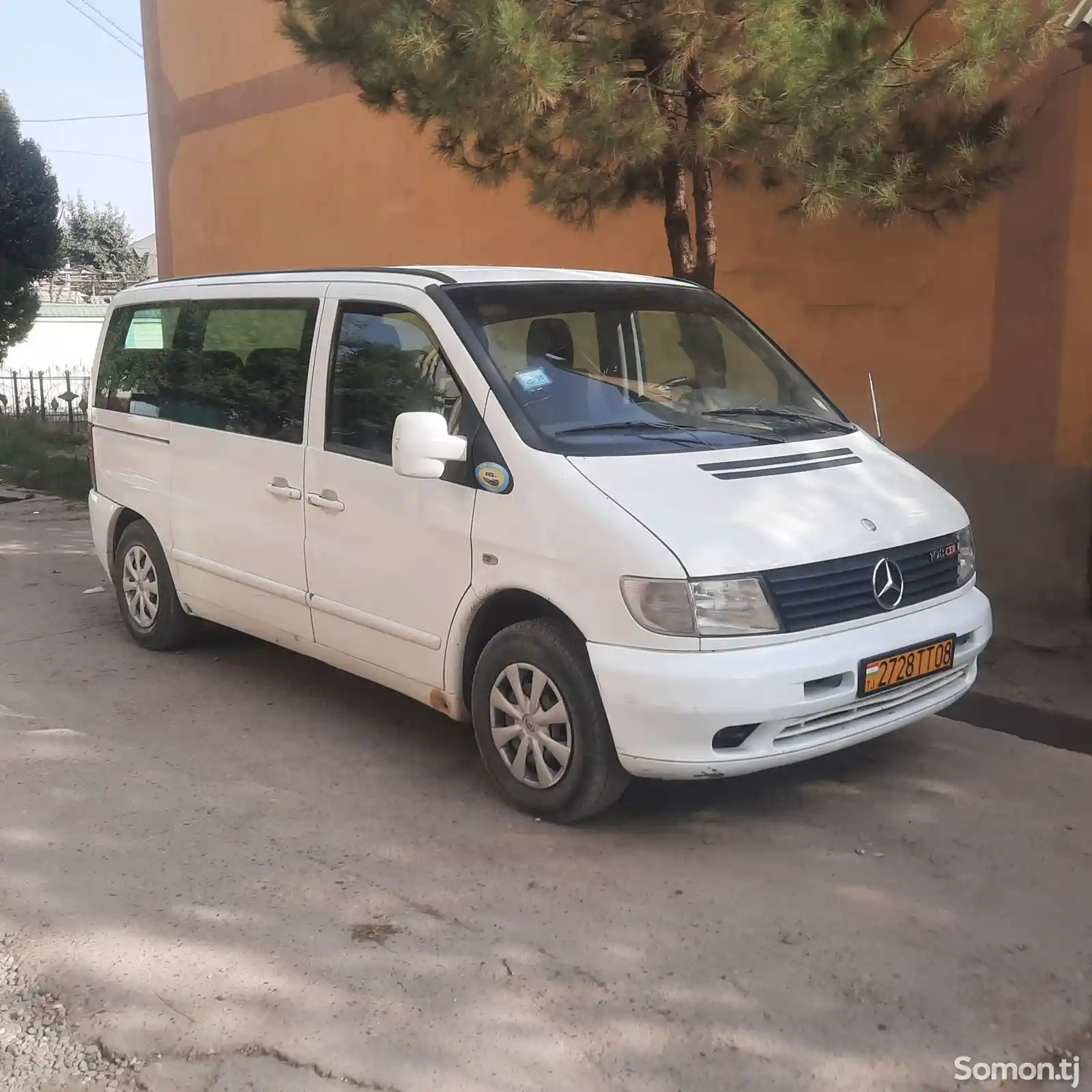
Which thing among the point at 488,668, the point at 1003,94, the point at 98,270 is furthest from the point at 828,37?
the point at 98,270

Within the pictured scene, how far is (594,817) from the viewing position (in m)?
4.34

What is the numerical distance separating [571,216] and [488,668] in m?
3.75

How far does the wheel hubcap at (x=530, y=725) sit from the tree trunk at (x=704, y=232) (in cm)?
351

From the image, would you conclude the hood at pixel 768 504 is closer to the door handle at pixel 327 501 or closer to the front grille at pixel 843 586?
the front grille at pixel 843 586

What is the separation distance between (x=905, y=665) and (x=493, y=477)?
1583mm

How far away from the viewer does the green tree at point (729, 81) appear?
18.2 ft

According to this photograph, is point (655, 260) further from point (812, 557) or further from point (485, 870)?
point (485, 870)

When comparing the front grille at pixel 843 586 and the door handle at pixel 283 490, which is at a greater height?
the door handle at pixel 283 490

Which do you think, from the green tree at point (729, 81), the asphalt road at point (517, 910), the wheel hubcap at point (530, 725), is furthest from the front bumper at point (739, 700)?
the green tree at point (729, 81)

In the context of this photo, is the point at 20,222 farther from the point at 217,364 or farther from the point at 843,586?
the point at 843,586

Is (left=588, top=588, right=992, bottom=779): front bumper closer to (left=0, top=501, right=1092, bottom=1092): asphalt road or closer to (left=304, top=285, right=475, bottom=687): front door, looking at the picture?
(left=0, top=501, right=1092, bottom=1092): asphalt road

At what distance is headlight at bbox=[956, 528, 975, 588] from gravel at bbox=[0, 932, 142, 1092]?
3246mm

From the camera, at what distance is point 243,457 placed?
5477 mm

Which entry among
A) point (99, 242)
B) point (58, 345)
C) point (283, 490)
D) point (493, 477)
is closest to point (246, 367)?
point (283, 490)
